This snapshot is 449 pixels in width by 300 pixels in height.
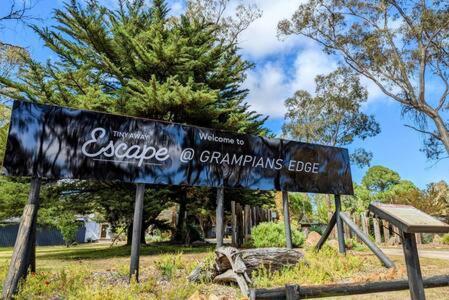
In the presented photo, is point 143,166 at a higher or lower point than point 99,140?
lower

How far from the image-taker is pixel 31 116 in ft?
23.0

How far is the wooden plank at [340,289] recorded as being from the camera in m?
3.86

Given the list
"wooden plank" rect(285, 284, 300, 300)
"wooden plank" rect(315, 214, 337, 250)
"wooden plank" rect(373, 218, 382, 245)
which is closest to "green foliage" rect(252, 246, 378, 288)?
"wooden plank" rect(315, 214, 337, 250)

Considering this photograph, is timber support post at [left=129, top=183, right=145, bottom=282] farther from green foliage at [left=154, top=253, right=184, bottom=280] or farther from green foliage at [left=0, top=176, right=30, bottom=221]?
green foliage at [left=0, top=176, right=30, bottom=221]

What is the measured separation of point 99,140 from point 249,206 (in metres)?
9.28

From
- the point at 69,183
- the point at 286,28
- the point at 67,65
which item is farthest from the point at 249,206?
the point at 286,28

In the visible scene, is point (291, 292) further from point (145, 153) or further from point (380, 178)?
point (380, 178)

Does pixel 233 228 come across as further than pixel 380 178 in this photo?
No

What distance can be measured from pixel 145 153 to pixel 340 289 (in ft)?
17.2

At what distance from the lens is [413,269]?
4.27 meters

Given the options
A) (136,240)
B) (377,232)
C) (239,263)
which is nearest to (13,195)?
(136,240)

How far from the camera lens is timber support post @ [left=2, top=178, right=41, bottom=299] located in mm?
5879

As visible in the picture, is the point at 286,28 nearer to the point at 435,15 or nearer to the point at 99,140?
the point at 435,15

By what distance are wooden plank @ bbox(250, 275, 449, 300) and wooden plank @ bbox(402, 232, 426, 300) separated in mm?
388
